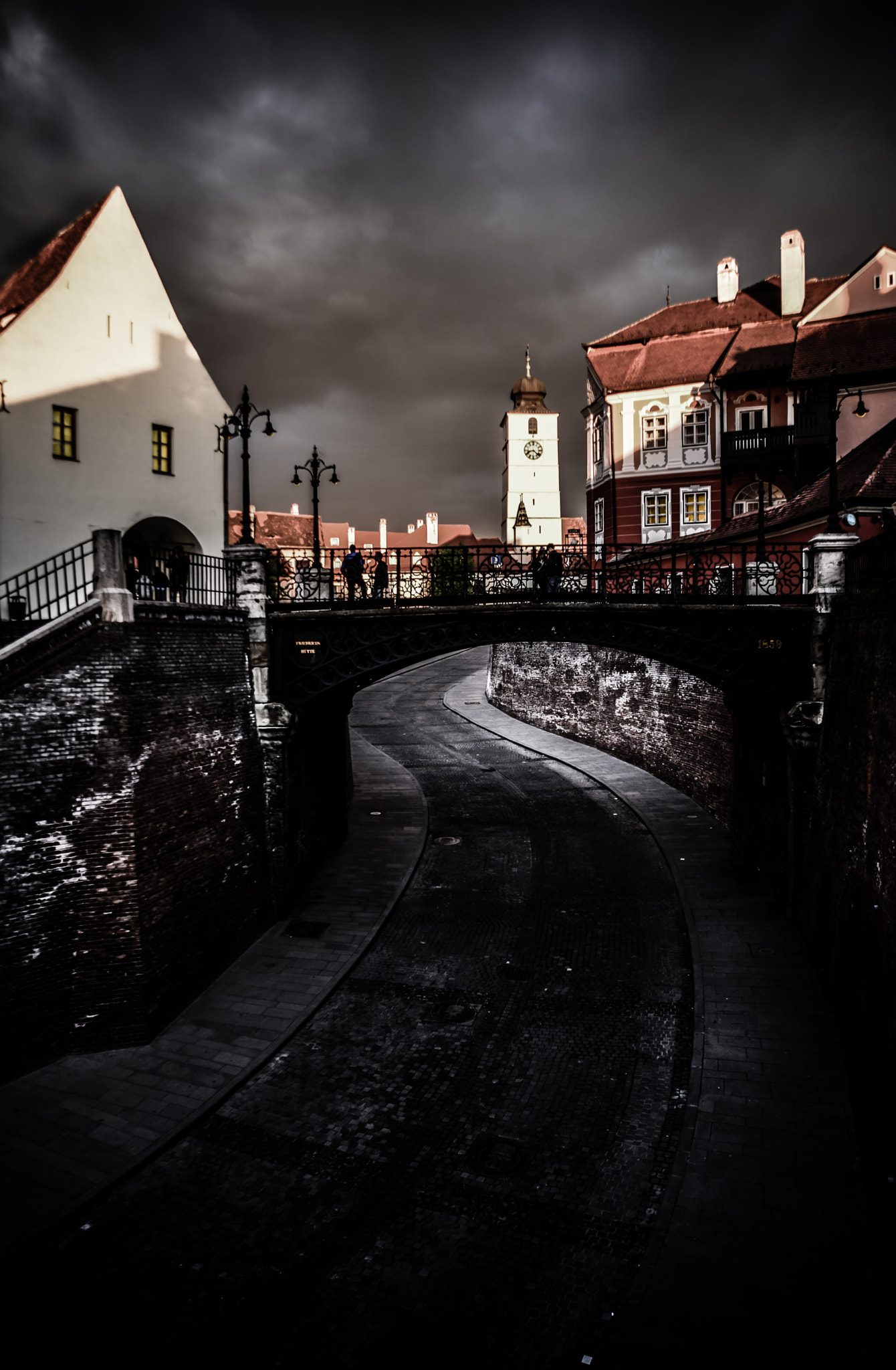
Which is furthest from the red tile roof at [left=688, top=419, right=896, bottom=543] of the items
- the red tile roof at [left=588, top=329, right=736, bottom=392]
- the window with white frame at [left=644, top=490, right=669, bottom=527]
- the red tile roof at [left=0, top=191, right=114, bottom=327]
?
the red tile roof at [left=0, top=191, right=114, bottom=327]

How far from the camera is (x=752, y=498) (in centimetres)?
3444

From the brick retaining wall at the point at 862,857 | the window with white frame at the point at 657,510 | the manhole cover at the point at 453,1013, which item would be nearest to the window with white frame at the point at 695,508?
the window with white frame at the point at 657,510

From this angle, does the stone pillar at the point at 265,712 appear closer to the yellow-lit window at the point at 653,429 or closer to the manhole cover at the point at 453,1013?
the manhole cover at the point at 453,1013

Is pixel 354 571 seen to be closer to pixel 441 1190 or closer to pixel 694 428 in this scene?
pixel 441 1190

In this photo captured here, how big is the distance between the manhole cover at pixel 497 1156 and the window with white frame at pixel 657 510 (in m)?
32.7

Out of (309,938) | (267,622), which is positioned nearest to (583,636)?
(267,622)

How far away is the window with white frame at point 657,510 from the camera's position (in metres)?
37.6

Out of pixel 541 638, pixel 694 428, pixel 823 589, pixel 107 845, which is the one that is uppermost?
pixel 694 428

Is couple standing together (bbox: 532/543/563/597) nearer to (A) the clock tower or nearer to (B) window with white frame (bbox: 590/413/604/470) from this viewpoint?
(B) window with white frame (bbox: 590/413/604/470)

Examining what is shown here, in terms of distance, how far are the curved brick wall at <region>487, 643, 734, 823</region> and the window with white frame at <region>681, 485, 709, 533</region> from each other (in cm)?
835

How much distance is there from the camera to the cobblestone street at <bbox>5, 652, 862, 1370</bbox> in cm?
685

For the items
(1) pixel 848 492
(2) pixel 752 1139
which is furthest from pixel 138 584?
(1) pixel 848 492

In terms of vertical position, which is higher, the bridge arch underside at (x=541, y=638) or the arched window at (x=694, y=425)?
the arched window at (x=694, y=425)

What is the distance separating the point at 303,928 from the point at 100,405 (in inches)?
621
